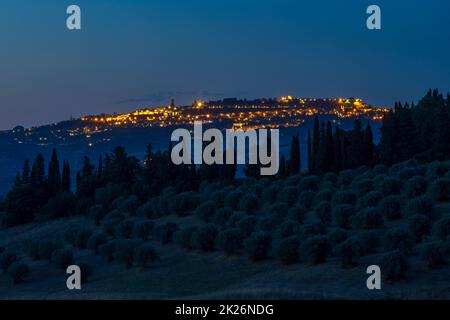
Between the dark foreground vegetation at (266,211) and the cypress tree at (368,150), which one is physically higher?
the cypress tree at (368,150)

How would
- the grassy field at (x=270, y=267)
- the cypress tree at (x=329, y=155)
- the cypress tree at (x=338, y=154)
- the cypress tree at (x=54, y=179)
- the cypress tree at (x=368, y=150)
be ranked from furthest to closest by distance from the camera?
the cypress tree at (x=54, y=179) < the cypress tree at (x=368, y=150) < the cypress tree at (x=338, y=154) < the cypress tree at (x=329, y=155) < the grassy field at (x=270, y=267)

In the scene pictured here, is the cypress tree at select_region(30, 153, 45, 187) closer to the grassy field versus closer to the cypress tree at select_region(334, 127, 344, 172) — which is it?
the grassy field

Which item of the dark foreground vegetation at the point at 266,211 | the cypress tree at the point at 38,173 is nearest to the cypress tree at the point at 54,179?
the dark foreground vegetation at the point at 266,211

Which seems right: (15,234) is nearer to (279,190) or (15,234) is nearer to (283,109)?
(279,190)

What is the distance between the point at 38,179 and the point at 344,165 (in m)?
35.4

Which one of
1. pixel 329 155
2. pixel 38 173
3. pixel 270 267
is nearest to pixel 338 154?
pixel 329 155

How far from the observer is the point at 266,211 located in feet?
172

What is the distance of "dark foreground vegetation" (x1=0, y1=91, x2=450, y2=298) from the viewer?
36.7m

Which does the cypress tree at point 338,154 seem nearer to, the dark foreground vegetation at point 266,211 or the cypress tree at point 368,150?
the dark foreground vegetation at point 266,211

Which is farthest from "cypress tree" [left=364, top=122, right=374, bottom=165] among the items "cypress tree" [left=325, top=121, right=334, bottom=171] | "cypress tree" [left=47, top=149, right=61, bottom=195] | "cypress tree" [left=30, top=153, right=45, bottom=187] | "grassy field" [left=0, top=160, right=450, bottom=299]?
"cypress tree" [left=30, top=153, right=45, bottom=187]

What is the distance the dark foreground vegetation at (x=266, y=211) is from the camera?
3669cm

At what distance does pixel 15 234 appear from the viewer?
71438 millimetres

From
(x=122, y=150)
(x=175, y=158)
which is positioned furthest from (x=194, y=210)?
(x=122, y=150)

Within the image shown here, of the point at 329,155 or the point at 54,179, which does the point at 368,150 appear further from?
the point at 54,179
